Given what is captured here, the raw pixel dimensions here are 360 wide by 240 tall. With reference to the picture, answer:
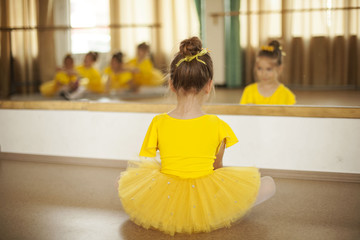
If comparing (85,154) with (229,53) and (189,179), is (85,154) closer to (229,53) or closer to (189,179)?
(189,179)

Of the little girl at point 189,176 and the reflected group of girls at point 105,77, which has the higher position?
the reflected group of girls at point 105,77

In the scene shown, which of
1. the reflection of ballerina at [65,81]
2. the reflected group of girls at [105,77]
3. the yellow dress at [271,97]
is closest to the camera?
the yellow dress at [271,97]

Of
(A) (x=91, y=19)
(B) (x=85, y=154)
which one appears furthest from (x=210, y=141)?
(A) (x=91, y=19)

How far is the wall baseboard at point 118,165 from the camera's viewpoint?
172 centimetres

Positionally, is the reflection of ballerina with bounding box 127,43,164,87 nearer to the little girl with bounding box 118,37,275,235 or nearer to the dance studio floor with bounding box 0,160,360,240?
the dance studio floor with bounding box 0,160,360,240

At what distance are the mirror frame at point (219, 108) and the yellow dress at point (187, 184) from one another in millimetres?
571

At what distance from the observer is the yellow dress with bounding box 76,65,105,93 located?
3327 mm

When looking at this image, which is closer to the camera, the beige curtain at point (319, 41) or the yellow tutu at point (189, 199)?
the yellow tutu at point (189, 199)

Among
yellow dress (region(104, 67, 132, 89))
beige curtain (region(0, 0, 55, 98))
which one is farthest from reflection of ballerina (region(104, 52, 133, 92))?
Result: beige curtain (region(0, 0, 55, 98))

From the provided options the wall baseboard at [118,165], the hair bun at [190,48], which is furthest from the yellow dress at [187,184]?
the wall baseboard at [118,165]

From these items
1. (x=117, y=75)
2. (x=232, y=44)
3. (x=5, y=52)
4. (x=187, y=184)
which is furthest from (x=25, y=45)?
(x=187, y=184)

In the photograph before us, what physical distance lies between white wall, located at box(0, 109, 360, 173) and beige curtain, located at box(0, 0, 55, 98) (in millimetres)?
528

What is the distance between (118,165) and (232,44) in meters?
1.48

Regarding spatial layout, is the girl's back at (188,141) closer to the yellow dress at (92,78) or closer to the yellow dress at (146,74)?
the yellow dress at (146,74)
